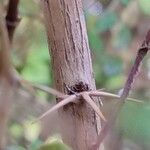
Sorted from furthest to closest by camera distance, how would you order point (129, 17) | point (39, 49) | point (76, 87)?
1. point (129, 17)
2. point (39, 49)
3. point (76, 87)

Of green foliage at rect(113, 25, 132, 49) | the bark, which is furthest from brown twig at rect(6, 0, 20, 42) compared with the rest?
green foliage at rect(113, 25, 132, 49)

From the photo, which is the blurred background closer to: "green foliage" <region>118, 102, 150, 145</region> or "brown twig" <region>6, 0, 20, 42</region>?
"green foliage" <region>118, 102, 150, 145</region>

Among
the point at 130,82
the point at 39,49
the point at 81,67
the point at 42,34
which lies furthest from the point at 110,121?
the point at 39,49

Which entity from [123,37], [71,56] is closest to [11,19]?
[71,56]

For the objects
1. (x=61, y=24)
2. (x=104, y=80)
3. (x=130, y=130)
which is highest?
(x=61, y=24)

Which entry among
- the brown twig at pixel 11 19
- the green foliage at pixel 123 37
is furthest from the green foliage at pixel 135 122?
the green foliage at pixel 123 37

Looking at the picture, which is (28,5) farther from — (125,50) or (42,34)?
(125,50)

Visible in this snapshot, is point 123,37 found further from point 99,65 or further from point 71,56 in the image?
point 71,56
